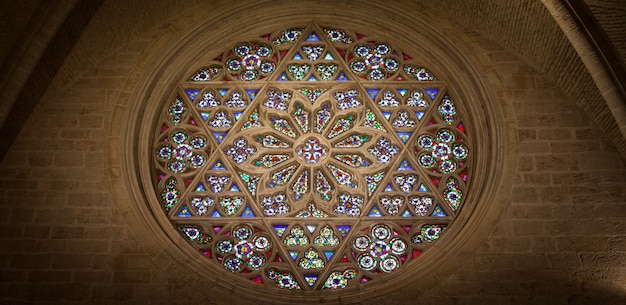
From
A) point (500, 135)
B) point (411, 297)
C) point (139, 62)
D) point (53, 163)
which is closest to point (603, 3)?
point (500, 135)

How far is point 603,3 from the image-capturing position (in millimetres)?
8438

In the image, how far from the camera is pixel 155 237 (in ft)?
29.1

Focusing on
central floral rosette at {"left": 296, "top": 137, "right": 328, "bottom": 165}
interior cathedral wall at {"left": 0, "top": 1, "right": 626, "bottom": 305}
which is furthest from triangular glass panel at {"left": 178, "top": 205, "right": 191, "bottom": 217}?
central floral rosette at {"left": 296, "top": 137, "right": 328, "bottom": 165}

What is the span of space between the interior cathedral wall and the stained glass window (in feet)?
1.65

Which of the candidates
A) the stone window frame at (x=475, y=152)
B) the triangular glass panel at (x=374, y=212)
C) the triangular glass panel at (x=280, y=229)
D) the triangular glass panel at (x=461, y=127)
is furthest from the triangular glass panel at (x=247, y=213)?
the triangular glass panel at (x=461, y=127)

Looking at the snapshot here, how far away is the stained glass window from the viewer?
9.09 meters

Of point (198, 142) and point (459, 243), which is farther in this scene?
point (198, 142)

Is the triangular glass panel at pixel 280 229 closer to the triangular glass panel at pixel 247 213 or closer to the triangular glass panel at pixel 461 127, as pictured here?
the triangular glass panel at pixel 247 213

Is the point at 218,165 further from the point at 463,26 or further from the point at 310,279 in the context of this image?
the point at 463,26

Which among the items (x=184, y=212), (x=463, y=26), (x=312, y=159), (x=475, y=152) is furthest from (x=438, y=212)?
(x=184, y=212)

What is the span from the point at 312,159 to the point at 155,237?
1779 millimetres

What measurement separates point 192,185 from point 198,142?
0.52 metres

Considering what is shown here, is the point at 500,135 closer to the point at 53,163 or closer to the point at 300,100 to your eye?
the point at 300,100

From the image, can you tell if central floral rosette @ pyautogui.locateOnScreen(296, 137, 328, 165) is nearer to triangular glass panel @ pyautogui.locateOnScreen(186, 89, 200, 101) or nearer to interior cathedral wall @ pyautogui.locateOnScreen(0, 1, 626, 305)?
triangular glass panel @ pyautogui.locateOnScreen(186, 89, 200, 101)
